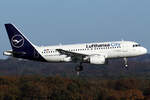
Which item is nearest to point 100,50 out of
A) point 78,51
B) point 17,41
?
point 78,51

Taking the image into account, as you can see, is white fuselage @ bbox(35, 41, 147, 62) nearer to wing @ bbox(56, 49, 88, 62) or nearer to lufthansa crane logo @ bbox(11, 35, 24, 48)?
wing @ bbox(56, 49, 88, 62)

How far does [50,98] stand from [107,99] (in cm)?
1046

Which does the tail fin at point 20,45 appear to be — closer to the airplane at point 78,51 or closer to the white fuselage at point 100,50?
the airplane at point 78,51

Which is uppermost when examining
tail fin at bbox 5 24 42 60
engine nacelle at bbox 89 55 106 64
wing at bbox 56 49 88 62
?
tail fin at bbox 5 24 42 60

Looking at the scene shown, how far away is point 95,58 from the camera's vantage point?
9269cm

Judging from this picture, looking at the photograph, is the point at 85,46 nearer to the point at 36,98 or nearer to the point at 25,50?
the point at 25,50

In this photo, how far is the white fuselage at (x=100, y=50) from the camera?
9225 centimetres

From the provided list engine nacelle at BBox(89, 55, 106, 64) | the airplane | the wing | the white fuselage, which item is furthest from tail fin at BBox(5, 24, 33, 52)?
engine nacelle at BBox(89, 55, 106, 64)

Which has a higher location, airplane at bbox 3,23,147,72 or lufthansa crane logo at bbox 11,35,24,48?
lufthansa crane logo at bbox 11,35,24,48

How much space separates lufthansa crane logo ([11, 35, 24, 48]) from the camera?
319 feet

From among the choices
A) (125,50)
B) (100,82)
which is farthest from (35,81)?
(125,50)

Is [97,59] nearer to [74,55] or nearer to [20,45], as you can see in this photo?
[74,55]

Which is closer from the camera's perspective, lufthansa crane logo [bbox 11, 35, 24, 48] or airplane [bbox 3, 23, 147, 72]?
airplane [bbox 3, 23, 147, 72]

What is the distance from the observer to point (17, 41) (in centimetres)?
9788
